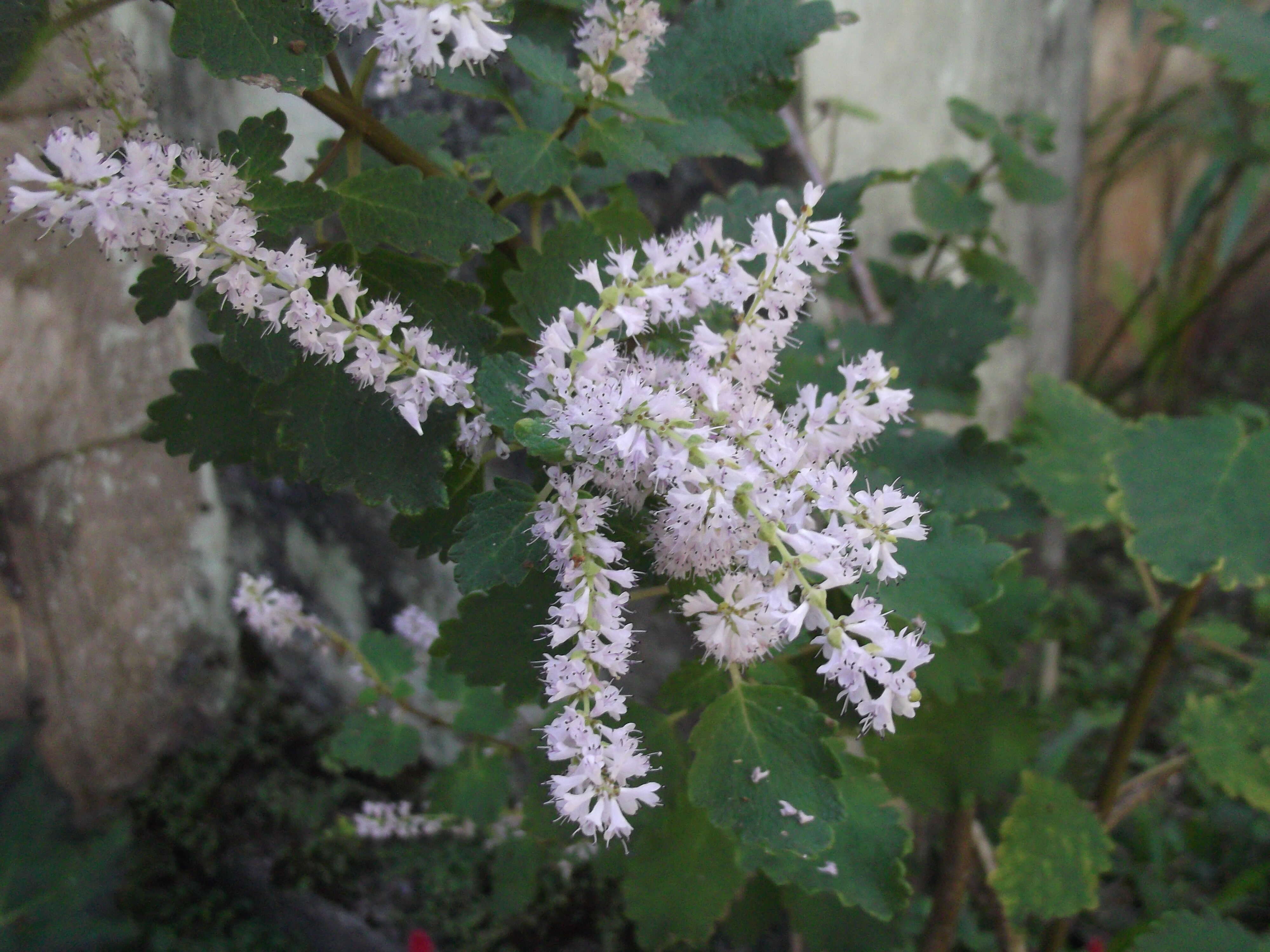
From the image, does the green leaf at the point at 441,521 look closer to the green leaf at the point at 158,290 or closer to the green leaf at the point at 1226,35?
the green leaf at the point at 158,290

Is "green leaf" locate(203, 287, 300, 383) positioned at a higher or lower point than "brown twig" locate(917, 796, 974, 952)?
higher

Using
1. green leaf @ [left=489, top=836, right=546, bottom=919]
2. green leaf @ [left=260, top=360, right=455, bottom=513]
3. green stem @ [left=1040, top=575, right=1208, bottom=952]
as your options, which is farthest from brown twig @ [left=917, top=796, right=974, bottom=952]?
green leaf @ [left=260, top=360, right=455, bottom=513]

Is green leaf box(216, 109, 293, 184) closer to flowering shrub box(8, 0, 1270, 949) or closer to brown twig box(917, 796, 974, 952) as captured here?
flowering shrub box(8, 0, 1270, 949)

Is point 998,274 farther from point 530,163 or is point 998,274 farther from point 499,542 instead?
point 499,542

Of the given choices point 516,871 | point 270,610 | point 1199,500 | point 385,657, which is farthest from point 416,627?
point 1199,500

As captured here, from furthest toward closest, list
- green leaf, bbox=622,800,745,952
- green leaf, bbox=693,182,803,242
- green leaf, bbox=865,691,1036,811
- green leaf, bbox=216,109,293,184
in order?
green leaf, bbox=865,691,1036,811 → green leaf, bbox=622,800,745,952 → green leaf, bbox=693,182,803,242 → green leaf, bbox=216,109,293,184

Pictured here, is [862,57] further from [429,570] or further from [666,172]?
[429,570]

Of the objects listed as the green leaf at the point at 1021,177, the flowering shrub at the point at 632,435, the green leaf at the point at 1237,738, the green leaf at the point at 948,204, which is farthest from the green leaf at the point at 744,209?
the green leaf at the point at 1237,738

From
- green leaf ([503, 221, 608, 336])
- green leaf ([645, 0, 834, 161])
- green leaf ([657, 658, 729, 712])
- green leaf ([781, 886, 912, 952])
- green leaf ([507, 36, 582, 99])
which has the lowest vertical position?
green leaf ([781, 886, 912, 952])
